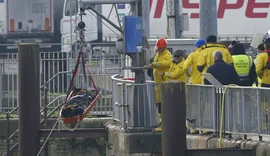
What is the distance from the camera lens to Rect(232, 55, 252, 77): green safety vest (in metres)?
15.8

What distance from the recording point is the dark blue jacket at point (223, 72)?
48.7 feet

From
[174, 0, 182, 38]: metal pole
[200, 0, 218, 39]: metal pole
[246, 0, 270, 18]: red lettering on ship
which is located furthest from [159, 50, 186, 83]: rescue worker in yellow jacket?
[246, 0, 270, 18]: red lettering on ship

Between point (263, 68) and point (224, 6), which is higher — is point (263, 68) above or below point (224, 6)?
below

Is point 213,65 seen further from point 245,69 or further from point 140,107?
point 140,107

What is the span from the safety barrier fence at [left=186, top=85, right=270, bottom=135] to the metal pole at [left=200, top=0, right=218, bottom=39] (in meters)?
4.13

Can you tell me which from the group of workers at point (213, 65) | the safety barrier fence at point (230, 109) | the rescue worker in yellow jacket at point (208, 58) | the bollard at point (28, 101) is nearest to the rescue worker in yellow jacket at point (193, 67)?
the group of workers at point (213, 65)

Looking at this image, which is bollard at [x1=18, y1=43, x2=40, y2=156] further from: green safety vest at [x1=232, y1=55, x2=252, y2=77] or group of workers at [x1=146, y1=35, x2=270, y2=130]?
green safety vest at [x1=232, y1=55, x2=252, y2=77]

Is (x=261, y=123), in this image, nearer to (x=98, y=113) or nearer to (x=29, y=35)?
(x=98, y=113)

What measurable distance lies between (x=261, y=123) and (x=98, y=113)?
8.96 m

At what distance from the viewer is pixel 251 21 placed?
Answer: 3950cm

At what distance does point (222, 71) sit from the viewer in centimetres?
1485

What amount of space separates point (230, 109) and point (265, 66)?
1.40 m

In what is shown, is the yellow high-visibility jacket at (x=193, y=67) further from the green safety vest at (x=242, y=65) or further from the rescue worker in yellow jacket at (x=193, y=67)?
the green safety vest at (x=242, y=65)

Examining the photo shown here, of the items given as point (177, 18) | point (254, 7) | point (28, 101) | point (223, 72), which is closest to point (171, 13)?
point (177, 18)
